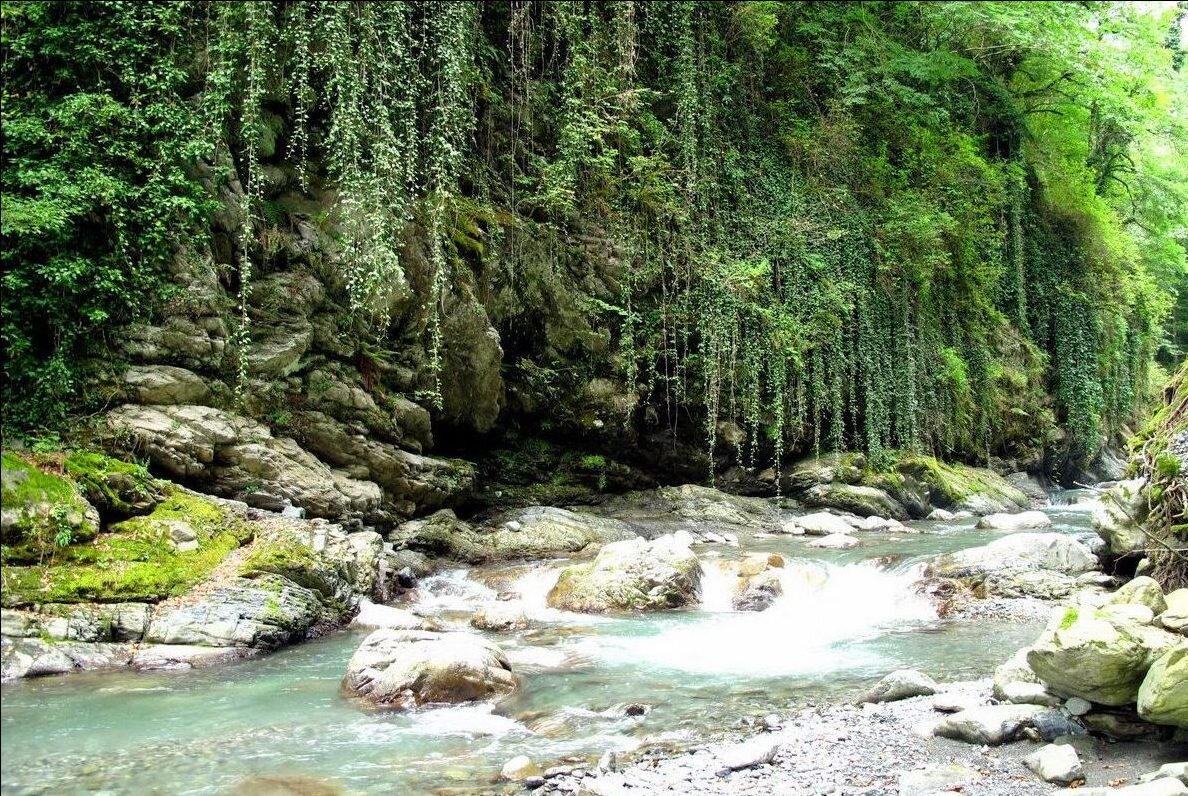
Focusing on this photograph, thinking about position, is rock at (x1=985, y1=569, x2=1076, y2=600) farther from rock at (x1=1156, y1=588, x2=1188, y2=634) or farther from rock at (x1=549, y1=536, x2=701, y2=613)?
rock at (x1=1156, y1=588, x2=1188, y2=634)

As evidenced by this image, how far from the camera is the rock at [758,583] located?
29.9 ft

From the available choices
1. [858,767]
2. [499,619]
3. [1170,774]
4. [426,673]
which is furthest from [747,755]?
[499,619]

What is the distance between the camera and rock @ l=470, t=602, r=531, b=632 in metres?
8.05

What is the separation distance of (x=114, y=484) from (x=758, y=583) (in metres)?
7.24

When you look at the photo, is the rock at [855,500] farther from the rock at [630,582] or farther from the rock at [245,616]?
the rock at [245,616]

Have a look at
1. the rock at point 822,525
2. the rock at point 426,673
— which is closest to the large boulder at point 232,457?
the rock at point 426,673

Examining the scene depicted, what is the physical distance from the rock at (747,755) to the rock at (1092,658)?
1.71m

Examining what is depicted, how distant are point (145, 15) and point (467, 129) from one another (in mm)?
4574

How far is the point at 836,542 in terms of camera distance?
12133 millimetres

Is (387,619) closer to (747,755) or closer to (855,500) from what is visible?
(747,755)

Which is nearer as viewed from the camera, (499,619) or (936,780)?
(936,780)

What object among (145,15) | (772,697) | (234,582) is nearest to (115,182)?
(145,15)

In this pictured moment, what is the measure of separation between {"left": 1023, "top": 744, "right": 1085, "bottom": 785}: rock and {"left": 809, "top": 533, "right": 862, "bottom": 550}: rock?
7.88 meters

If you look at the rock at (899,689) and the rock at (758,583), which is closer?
the rock at (899,689)
